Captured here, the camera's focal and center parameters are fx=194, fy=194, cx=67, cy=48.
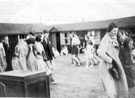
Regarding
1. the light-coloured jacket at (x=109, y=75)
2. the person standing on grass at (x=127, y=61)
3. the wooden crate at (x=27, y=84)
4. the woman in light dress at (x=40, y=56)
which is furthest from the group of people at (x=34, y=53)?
the person standing on grass at (x=127, y=61)

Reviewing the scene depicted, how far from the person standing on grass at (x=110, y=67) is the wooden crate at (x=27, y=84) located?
120cm

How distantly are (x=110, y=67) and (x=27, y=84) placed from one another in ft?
5.45

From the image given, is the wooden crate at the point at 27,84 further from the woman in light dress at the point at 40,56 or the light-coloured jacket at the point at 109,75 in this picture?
the woman in light dress at the point at 40,56

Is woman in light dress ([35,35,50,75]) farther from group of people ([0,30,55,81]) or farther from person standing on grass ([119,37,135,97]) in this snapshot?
person standing on grass ([119,37,135,97])

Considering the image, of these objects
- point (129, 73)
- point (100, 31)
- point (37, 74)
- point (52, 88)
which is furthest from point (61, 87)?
point (100, 31)

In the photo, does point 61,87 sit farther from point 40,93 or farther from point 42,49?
point 40,93

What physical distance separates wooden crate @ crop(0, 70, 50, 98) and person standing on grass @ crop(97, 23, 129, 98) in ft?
3.95

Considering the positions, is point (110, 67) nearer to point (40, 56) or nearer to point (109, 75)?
point (109, 75)

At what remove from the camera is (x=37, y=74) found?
3.51 meters

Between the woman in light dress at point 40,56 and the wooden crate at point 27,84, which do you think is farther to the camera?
the woman in light dress at point 40,56

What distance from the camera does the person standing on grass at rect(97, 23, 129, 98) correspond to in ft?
12.8

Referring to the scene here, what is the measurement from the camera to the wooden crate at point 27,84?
10.8ft

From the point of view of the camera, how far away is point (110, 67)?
3.87m

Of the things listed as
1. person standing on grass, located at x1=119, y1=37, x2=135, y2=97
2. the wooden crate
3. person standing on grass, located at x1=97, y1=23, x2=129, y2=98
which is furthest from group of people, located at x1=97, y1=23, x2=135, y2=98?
the wooden crate
